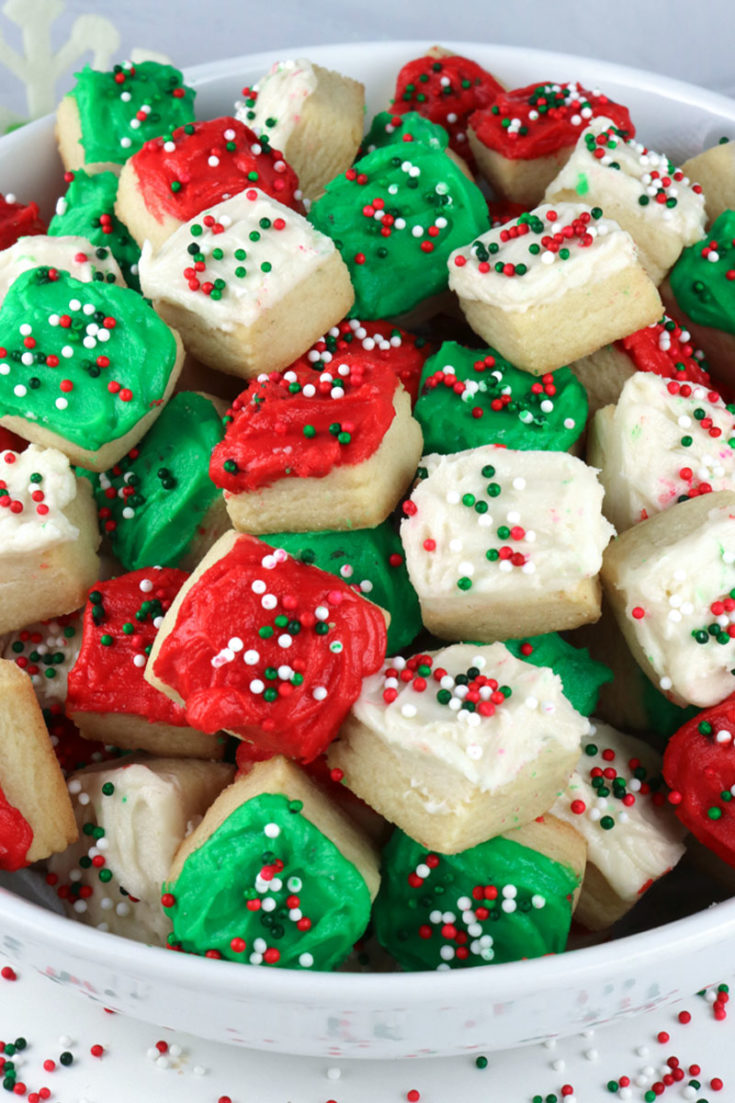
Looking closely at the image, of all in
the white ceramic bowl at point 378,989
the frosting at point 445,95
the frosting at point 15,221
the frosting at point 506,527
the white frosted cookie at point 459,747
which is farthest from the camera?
the frosting at point 445,95

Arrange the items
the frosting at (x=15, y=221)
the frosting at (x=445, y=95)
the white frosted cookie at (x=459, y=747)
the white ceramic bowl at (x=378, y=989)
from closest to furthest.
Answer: the white ceramic bowl at (x=378, y=989) → the white frosted cookie at (x=459, y=747) → the frosting at (x=15, y=221) → the frosting at (x=445, y=95)

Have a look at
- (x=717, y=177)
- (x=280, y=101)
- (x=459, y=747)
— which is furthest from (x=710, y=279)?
(x=459, y=747)

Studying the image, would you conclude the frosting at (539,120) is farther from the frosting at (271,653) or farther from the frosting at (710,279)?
the frosting at (271,653)

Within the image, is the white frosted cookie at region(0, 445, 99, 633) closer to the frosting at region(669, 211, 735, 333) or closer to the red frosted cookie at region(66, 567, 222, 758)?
the red frosted cookie at region(66, 567, 222, 758)

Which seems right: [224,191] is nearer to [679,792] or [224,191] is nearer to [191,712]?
[191,712]

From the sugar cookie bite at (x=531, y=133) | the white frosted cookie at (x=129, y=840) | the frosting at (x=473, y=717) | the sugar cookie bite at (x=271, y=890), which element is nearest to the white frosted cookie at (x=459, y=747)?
the frosting at (x=473, y=717)

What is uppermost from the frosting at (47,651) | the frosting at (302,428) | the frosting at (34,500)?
the frosting at (302,428)

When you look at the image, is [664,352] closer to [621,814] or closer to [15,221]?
[621,814]
